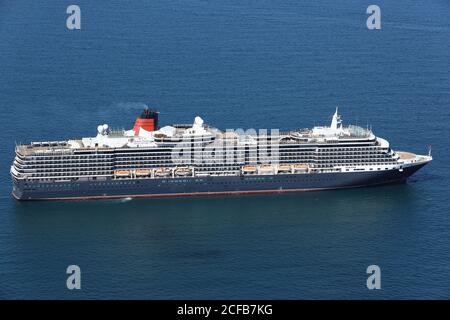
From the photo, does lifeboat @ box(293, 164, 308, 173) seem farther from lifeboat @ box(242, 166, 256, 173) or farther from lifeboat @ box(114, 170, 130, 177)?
lifeboat @ box(114, 170, 130, 177)

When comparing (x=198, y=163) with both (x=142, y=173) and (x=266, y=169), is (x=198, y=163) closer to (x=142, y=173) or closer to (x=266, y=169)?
(x=142, y=173)

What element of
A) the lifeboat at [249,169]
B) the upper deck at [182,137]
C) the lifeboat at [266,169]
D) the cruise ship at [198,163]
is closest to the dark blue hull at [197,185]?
the cruise ship at [198,163]

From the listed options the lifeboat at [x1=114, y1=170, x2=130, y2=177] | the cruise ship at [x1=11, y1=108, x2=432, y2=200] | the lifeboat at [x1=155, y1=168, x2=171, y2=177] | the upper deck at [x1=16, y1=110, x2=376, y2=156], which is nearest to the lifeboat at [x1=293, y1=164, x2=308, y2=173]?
the cruise ship at [x1=11, y1=108, x2=432, y2=200]

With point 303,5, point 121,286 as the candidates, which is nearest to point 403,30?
point 303,5

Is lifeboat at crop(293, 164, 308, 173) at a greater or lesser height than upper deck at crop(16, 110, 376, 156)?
lesser

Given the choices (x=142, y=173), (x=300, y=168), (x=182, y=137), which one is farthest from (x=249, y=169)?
(x=142, y=173)

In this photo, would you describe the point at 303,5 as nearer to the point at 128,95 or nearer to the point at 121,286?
the point at 128,95
